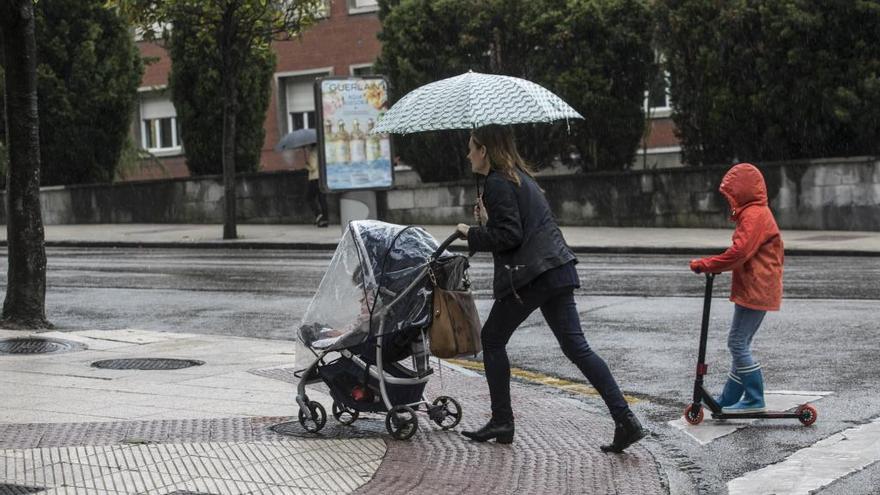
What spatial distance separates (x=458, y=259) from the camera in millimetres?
7715

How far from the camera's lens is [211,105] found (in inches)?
1341

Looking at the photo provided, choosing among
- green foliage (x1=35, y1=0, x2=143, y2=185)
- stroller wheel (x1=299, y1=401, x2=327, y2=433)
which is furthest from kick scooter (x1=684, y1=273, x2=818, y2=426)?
green foliage (x1=35, y1=0, x2=143, y2=185)

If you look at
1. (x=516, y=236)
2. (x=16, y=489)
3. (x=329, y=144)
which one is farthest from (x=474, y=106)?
(x=329, y=144)

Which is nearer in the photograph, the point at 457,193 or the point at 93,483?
the point at 93,483

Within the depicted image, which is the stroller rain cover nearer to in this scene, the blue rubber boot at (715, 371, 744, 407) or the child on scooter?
the child on scooter

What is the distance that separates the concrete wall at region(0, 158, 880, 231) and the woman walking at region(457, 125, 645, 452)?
1784 centimetres

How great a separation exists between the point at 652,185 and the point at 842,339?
1593 cm

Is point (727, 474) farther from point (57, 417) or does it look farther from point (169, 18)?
point (169, 18)

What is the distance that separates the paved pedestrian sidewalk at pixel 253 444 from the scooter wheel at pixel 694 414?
0.45 m

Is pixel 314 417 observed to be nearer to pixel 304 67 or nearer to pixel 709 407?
pixel 709 407

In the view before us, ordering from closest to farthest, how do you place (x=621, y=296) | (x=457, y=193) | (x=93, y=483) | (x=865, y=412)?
1. (x=93, y=483)
2. (x=865, y=412)
3. (x=621, y=296)
4. (x=457, y=193)

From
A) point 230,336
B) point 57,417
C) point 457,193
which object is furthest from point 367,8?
point 57,417

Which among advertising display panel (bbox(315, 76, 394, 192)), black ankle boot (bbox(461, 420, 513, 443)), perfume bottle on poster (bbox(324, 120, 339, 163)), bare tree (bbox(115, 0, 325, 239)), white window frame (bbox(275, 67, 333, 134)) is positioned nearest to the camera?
black ankle boot (bbox(461, 420, 513, 443))

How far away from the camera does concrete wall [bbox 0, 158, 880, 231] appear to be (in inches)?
980
